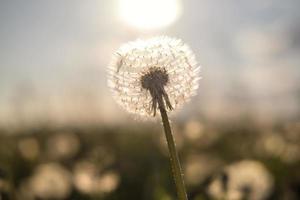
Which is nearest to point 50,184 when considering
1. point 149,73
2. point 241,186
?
point 241,186

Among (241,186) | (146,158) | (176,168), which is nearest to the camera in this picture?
(176,168)

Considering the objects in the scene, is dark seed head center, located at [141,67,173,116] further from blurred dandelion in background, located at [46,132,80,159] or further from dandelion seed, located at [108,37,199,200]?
blurred dandelion in background, located at [46,132,80,159]

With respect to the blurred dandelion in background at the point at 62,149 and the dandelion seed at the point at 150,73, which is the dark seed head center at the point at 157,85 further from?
the blurred dandelion in background at the point at 62,149

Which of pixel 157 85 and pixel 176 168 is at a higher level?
pixel 157 85

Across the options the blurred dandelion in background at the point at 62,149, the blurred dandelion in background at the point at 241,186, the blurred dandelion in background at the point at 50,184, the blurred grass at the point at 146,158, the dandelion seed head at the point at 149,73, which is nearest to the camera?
the dandelion seed head at the point at 149,73

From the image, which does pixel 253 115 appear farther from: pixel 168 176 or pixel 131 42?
pixel 131 42

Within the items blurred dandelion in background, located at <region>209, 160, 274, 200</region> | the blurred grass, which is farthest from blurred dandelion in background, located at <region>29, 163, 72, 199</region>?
blurred dandelion in background, located at <region>209, 160, 274, 200</region>

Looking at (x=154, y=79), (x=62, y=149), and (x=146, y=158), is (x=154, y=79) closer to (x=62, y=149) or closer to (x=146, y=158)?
(x=146, y=158)

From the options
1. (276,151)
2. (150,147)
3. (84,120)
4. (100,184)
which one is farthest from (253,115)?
(100,184)

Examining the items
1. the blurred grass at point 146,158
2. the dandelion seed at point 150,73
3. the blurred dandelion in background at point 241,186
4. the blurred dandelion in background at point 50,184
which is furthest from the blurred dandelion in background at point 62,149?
the dandelion seed at point 150,73
